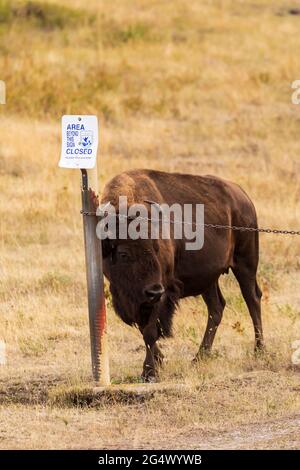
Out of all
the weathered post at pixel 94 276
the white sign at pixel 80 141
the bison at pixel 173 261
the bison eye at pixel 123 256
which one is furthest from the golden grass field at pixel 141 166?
the white sign at pixel 80 141

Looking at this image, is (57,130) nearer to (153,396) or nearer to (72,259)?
(72,259)

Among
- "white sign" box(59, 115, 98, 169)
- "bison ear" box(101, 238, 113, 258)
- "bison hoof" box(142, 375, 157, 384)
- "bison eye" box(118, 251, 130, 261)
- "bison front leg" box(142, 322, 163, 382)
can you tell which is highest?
"white sign" box(59, 115, 98, 169)

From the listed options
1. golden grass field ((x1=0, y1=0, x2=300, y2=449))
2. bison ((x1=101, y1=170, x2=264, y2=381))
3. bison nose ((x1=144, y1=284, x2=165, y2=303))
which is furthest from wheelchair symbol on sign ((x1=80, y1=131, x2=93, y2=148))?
golden grass field ((x1=0, y1=0, x2=300, y2=449))

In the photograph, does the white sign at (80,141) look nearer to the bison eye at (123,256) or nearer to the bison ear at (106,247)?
the bison ear at (106,247)

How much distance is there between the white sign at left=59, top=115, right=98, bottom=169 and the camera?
803cm

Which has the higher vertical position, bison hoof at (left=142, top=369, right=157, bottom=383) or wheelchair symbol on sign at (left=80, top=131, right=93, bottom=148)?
wheelchair symbol on sign at (left=80, top=131, right=93, bottom=148)

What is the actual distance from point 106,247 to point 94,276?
282 millimetres

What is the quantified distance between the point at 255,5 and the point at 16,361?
77.3ft

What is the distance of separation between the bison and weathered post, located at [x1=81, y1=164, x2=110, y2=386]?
0.65ft

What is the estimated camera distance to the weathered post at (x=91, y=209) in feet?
26.4

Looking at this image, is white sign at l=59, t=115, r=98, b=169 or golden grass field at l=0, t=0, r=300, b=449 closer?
golden grass field at l=0, t=0, r=300, b=449

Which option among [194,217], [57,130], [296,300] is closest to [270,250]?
[296,300]

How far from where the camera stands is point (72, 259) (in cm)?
1278

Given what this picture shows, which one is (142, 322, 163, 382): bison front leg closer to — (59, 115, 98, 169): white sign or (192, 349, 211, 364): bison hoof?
(192, 349, 211, 364): bison hoof
